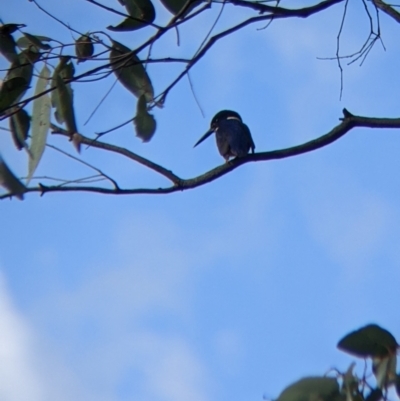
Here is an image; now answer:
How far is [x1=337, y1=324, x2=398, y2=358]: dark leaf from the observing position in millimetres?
1161

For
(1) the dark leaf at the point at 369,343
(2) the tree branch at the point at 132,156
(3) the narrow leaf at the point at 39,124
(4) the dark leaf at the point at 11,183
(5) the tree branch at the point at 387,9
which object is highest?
(5) the tree branch at the point at 387,9

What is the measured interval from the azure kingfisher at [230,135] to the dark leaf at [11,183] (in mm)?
2922

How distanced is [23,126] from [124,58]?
28 centimetres

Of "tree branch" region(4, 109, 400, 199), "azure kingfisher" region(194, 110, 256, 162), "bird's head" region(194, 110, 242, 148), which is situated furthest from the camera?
"bird's head" region(194, 110, 242, 148)

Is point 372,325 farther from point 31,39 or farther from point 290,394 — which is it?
point 31,39

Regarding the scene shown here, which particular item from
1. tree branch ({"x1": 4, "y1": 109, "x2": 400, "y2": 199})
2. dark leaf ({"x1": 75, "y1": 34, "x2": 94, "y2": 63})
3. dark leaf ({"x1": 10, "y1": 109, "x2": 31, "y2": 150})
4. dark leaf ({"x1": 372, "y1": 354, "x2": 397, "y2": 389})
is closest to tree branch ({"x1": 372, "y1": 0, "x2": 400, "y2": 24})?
tree branch ({"x1": 4, "y1": 109, "x2": 400, "y2": 199})

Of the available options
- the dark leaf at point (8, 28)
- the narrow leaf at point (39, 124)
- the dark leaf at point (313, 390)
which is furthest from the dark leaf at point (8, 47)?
the dark leaf at point (313, 390)

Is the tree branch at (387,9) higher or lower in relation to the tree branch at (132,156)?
higher

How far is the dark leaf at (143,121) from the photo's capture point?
7.06 ft

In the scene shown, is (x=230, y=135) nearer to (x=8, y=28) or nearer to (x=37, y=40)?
(x=37, y=40)

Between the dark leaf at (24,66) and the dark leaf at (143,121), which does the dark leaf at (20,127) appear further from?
the dark leaf at (143,121)

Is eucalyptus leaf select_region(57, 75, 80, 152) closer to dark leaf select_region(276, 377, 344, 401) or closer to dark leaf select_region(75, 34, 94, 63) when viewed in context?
dark leaf select_region(75, 34, 94, 63)

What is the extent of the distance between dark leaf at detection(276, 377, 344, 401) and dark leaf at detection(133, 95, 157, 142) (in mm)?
1090

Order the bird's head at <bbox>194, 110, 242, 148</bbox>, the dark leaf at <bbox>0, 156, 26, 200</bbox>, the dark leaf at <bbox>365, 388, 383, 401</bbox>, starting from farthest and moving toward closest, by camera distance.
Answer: the bird's head at <bbox>194, 110, 242, 148</bbox> → the dark leaf at <bbox>0, 156, 26, 200</bbox> → the dark leaf at <bbox>365, 388, 383, 401</bbox>
